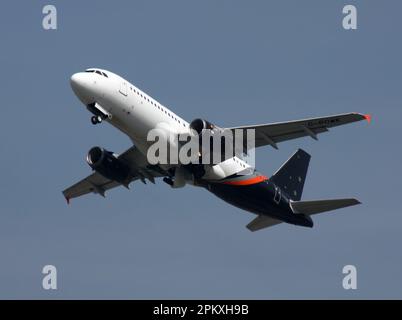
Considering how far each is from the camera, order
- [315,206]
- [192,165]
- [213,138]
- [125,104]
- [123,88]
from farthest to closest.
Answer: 1. [315,206]
2. [192,165]
3. [213,138]
4. [123,88]
5. [125,104]

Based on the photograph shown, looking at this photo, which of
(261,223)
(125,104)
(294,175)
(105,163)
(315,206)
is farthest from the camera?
(294,175)

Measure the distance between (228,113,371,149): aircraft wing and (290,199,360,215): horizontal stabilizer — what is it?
5.08 m

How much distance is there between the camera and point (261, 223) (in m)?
65.9

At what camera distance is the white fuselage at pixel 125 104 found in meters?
56.3

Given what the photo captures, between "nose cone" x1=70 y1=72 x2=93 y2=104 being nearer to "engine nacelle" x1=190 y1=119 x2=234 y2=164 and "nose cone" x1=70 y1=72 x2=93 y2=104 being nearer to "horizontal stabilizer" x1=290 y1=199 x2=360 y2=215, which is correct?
"engine nacelle" x1=190 y1=119 x2=234 y2=164

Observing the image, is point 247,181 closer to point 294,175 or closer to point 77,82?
point 294,175

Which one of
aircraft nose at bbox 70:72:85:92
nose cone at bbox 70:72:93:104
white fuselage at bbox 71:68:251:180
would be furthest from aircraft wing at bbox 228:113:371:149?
aircraft nose at bbox 70:72:85:92

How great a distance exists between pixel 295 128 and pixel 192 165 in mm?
6563

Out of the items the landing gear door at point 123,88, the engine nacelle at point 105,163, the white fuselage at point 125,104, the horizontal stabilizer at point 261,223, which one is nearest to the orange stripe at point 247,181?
the horizontal stabilizer at point 261,223

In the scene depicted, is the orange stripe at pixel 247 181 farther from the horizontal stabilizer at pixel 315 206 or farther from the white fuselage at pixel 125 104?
the white fuselage at pixel 125 104

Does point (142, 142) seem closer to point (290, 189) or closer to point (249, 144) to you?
point (249, 144)

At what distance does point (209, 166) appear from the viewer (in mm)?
60781

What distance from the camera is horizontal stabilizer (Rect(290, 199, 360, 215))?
202 feet

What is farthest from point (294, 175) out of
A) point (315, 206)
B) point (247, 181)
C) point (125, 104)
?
point (125, 104)
